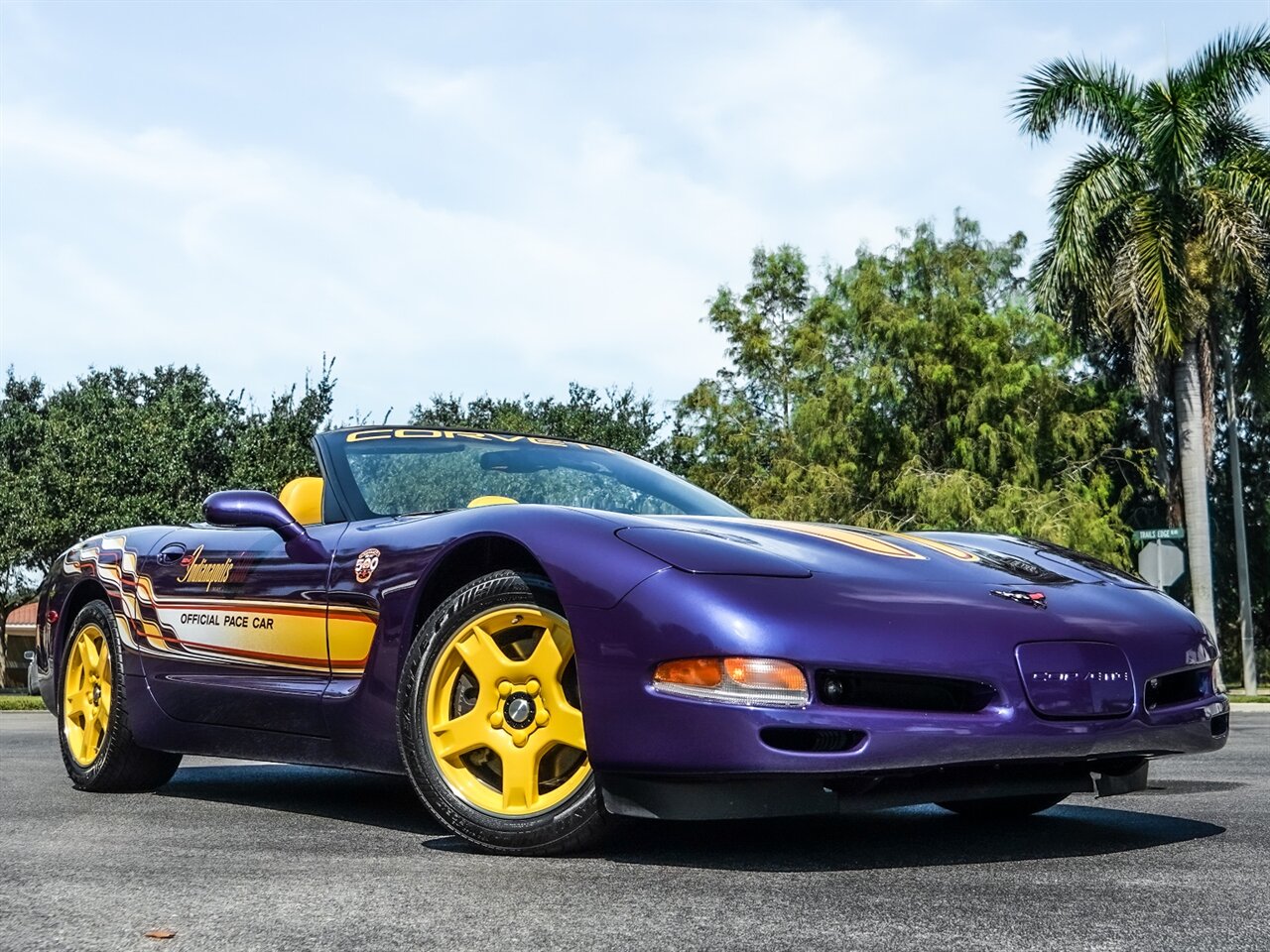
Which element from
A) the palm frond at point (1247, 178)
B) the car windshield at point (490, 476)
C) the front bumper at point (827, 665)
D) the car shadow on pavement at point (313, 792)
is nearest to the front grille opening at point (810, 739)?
the front bumper at point (827, 665)

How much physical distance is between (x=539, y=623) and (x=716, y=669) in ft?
2.15

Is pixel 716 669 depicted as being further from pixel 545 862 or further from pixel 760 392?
pixel 760 392

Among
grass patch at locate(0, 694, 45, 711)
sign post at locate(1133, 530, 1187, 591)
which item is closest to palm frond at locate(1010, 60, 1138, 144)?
sign post at locate(1133, 530, 1187, 591)

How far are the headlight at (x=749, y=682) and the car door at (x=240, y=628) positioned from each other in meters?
1.54

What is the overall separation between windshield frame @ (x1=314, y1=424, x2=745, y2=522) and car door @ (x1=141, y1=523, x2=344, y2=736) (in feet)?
0.44

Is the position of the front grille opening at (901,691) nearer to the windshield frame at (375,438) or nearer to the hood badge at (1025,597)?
the hood badge at (1025,597)

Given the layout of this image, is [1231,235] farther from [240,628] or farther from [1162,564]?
[240,628]

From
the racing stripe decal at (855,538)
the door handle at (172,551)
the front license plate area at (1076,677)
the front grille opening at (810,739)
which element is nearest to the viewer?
the front grille opening at (810,739)

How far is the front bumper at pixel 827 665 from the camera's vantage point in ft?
11.6

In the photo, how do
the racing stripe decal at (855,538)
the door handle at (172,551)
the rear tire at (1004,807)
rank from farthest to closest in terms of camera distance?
1. the door handle at (172,551)
2. the rear tire at (1004,807)
3. the racing stripe decal at (855,538)

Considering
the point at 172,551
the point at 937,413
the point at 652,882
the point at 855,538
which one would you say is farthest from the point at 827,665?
the point at 937,413

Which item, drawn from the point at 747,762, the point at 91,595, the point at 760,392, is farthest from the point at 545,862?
the point at 760,392

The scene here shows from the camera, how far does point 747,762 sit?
354 centimetres

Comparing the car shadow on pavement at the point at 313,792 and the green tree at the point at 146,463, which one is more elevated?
the green tree at the point at 146,463
